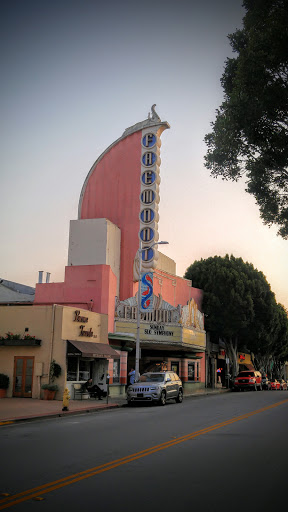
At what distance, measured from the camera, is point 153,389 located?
23797mm

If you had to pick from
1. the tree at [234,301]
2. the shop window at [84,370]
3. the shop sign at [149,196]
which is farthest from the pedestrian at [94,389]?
the tree at [234,301]

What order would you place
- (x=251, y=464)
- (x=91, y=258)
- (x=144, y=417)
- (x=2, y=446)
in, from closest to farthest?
1. (x=251, y=464)
2. (x=2, y=446)
3. (x=144, y=417)
4. (x=91, y=258)

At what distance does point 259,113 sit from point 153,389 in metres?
13.7

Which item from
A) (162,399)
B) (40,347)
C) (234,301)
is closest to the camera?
(162,399)

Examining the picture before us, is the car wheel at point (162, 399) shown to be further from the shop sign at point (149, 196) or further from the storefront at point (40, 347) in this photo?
the shop sign at point (149, 196)

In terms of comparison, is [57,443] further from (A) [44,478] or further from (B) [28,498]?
(B) [28,498]

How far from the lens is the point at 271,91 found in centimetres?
1619

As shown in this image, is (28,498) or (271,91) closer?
(28,498)

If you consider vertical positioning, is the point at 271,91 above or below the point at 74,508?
above

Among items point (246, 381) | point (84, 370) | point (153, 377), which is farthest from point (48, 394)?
point (246, 381)

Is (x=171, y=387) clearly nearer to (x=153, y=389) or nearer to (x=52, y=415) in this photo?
(x=153, y=389)

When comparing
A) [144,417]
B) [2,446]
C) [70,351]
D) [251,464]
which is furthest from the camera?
[70,351]

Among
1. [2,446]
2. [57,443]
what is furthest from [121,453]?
[2,446]

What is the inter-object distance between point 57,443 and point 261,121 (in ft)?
39.7
